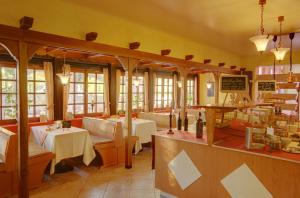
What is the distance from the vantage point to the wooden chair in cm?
352

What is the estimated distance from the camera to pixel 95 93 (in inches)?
278

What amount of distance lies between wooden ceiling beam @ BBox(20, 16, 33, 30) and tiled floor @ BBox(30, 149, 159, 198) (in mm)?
2535

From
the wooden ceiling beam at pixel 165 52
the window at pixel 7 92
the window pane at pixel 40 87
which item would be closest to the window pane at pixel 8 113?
the window at pixel 7 92

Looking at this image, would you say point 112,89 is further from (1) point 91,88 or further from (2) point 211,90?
(2) point 211,90

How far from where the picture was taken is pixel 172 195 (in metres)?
3.06

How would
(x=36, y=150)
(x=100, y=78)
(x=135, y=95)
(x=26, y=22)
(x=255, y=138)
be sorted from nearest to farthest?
(x=255, y=138) → (x=26, y=22) → (x=36, y=150) → (x=100, y=78) → (x=135, y=95)

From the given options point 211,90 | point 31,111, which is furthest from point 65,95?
point 211,90

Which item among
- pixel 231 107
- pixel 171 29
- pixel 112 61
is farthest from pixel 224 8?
pixel 112 61

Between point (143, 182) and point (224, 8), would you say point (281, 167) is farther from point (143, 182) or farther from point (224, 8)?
point (224, 8)

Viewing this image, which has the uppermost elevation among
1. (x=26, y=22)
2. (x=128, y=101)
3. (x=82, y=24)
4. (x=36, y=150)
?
(x=82, y=24)

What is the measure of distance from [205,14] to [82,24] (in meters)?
2.20

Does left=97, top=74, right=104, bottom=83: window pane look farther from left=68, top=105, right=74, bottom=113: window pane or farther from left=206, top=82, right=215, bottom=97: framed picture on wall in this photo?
left=206, top=82, right=215, bottom=97: framed picture on wall

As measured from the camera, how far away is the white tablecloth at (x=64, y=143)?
4.27 meters

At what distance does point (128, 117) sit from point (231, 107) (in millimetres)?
2658
